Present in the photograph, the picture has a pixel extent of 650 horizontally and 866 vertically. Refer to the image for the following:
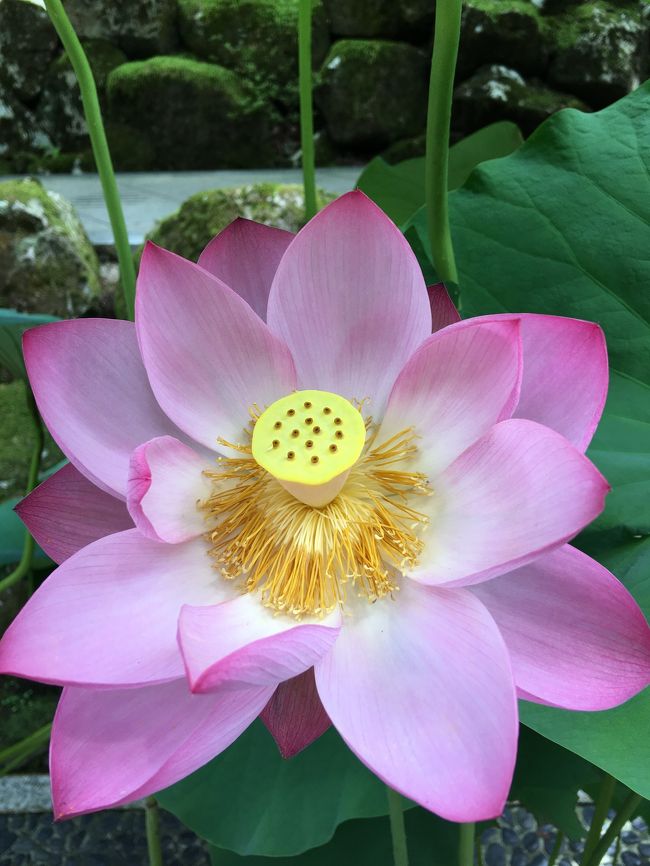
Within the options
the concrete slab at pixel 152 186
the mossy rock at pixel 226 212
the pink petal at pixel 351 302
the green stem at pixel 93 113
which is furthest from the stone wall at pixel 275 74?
the pink petal at pixel 351 302

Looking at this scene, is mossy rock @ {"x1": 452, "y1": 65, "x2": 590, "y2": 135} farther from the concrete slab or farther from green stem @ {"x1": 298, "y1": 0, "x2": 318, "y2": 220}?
green stem @ {"x1": 298, "y1": 0, "x2": 318, "y2": 220}

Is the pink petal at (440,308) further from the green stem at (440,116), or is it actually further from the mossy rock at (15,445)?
the mossy rock at (15,445)

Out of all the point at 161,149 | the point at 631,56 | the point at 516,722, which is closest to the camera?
the point at 516,722

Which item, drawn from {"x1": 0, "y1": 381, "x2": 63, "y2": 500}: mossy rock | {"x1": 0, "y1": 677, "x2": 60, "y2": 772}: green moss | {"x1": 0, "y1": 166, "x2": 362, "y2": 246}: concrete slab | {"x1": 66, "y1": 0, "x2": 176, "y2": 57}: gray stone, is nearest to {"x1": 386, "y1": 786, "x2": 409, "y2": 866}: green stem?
{"x1": 0, "y1": 677, "x2": 60, "y2": 772}: green moss

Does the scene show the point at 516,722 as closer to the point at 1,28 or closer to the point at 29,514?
the point at 29,514

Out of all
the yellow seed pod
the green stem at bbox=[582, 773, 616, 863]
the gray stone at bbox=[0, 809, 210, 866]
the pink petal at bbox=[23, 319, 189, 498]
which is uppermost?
the pink petal at bbox=[23, 319, 189, 498]

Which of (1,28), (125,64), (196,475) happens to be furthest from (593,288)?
(1,28)
